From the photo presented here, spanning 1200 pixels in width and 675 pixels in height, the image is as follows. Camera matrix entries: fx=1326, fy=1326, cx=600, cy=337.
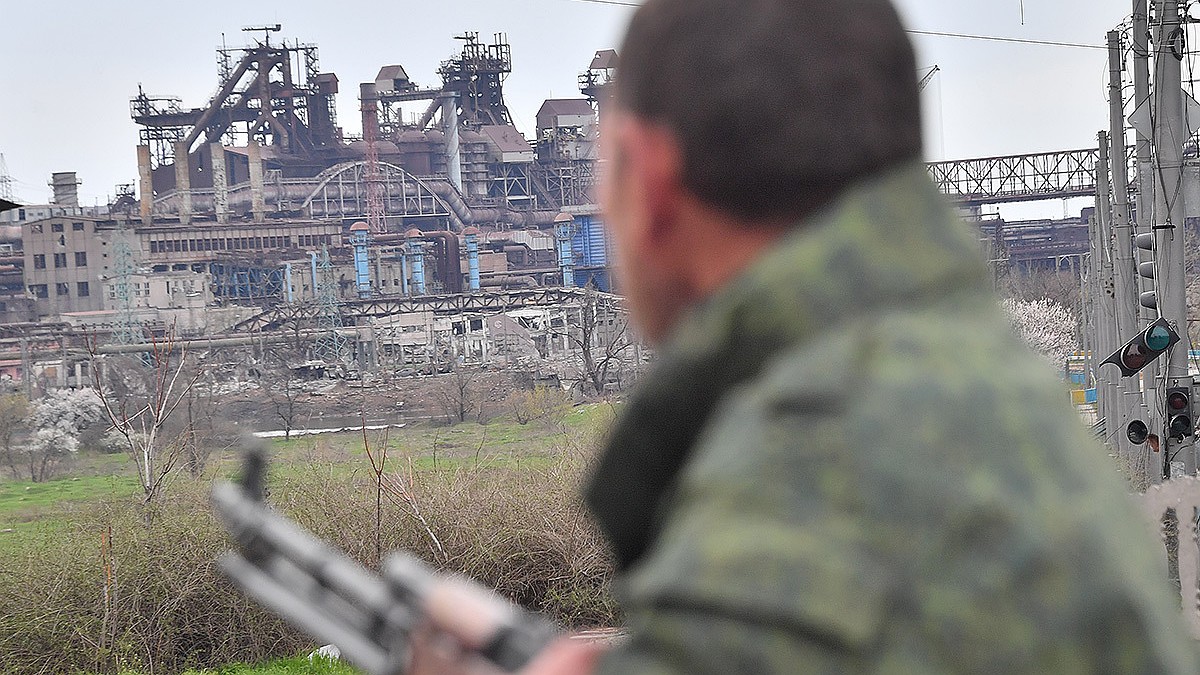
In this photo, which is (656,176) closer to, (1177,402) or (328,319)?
(1177,402)

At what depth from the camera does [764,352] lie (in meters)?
0.93

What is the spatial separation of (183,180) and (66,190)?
30.6ft

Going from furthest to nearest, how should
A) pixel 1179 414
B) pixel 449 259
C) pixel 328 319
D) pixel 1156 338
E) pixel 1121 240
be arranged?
1. pixel 449 259
2. pixel 328 319
3. pixel 1121 240
4. pixel 1179 414
5. pixel 1156 338

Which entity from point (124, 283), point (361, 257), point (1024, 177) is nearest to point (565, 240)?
point (361, 257)

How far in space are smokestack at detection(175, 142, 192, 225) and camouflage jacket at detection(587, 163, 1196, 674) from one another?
7004 centimetres

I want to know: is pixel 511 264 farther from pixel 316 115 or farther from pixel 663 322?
pixel 663 322

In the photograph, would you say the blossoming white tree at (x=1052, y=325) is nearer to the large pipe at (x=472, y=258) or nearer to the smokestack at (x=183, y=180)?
the large pipe at (x=472, y=258)

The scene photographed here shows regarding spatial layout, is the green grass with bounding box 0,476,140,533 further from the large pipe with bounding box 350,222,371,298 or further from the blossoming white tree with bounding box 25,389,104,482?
the large pipe with bounding box 350,222,371,298

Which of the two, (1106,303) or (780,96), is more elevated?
(780,96)

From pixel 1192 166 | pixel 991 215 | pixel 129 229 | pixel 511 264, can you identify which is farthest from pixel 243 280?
pixel 1192 166

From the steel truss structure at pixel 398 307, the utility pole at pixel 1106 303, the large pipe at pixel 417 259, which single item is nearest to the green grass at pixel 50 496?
→ the utility pole at pixel 1106 303

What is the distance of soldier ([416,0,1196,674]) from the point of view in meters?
0.81

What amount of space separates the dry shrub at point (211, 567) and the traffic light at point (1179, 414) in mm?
5124

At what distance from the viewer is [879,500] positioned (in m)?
0.83
